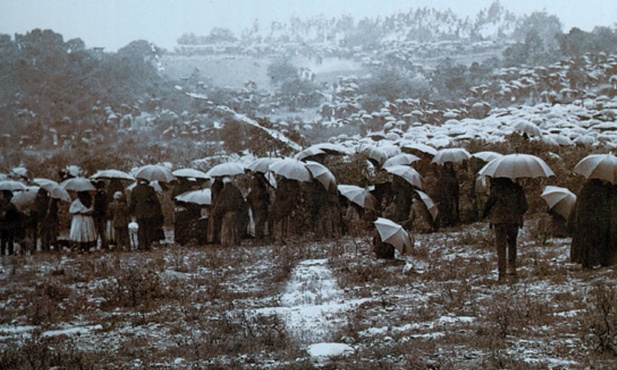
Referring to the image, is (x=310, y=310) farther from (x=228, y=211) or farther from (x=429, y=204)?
(x=429, y=204)

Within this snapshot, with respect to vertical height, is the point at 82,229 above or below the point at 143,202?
below

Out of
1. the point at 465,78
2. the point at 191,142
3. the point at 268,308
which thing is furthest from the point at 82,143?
the point at 465,78

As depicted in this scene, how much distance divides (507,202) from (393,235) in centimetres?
223

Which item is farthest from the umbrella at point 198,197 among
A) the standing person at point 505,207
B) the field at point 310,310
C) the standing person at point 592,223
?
the standing person at point 592,223

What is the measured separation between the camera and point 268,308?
8.33 meters

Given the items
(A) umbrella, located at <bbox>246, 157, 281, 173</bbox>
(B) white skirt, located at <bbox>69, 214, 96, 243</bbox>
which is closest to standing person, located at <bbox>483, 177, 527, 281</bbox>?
(A) umbrella, located at <bbox>246, 157, 281, 173</bbox>

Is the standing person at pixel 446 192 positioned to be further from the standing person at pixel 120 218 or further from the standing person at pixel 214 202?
the standing person at pixel 120 218

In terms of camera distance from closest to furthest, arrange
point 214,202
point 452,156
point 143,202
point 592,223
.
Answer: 1. point 592,223
2. point 143,202
3. point 214,202
4. point 452,156

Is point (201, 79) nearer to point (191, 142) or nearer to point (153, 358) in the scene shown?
point (191, 142)

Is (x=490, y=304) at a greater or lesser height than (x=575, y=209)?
lesser

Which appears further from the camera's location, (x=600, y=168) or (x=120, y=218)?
(x=120, y=218)

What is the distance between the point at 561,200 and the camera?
36.3 ft

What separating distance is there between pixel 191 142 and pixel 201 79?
74.9 ft

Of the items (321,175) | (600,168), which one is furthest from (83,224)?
(600,168)
